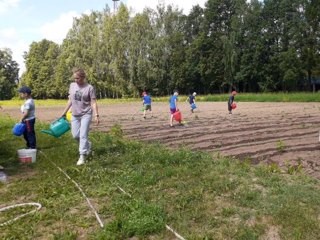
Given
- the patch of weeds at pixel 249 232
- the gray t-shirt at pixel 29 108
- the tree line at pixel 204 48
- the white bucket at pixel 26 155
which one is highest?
the tree line at pixel 204 48

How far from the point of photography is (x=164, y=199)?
5.25 metres

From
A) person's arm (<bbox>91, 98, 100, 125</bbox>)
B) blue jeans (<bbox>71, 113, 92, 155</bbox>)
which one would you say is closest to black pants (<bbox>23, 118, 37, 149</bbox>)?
blue jeans (<bbox>71, 113, 92, 155</bbox>)

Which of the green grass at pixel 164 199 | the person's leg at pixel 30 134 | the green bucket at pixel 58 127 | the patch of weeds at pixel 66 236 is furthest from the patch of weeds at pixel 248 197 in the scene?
the person's leg at pixel 30 134

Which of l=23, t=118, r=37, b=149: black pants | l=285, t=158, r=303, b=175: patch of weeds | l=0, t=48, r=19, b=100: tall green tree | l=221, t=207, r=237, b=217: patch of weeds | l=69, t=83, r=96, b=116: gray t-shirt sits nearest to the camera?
l=221, t=207, r=237, b=217: patch of weeds

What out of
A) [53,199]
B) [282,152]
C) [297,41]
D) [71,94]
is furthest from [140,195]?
[297,41]

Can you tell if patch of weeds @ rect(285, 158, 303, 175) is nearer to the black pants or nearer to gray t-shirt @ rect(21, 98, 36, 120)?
the black pants

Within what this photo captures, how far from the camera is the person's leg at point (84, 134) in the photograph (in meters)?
7.98

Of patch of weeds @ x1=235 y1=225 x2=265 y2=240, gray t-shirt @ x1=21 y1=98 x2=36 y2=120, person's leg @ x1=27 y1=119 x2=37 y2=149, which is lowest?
patch of weeds @ x1=235 y1=225 x2=265 y2=240

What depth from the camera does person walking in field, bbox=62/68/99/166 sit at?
8.05m

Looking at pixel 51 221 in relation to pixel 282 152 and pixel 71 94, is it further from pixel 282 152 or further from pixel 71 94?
pixel 282 152

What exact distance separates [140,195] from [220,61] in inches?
2345

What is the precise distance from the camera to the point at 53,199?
18.1 ft

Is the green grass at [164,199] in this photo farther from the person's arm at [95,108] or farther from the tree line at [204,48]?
the tree line at [204,48]

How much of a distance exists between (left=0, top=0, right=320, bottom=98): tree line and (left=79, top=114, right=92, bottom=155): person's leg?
167 ft
